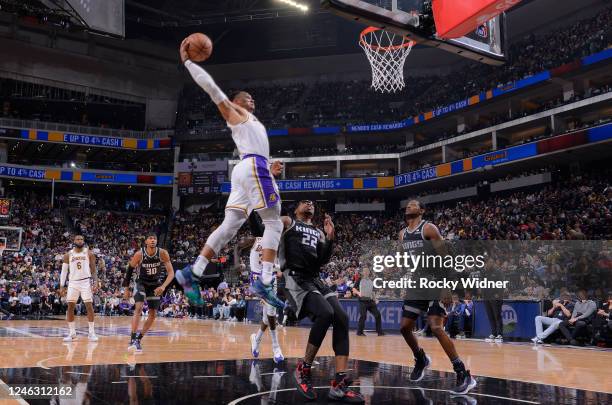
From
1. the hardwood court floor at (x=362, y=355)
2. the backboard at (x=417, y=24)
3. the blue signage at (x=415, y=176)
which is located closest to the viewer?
the hardwood court floor at (x=362, y=355)

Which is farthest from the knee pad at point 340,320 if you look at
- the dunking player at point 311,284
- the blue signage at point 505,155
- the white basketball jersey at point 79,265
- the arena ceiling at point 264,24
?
the arena ceiling at point 264,24

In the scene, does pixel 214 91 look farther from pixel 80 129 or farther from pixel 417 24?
pixel 80 129

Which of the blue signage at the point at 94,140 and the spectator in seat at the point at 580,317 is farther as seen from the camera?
the blue signage at the point at 94,140

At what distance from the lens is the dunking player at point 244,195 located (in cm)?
559

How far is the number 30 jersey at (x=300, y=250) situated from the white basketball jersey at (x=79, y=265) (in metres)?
8.44

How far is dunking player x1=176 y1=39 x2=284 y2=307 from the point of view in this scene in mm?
5586

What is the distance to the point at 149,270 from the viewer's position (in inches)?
432

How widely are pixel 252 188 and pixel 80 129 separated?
4504cm

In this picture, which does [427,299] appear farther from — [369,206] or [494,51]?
[369,206]

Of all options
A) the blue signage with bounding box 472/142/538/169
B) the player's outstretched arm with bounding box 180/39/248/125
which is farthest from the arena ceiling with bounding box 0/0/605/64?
the player's outstretched arm with bounding box 180/39/248/125

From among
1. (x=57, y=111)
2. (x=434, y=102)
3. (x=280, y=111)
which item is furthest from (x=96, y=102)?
(x=434, y=102)

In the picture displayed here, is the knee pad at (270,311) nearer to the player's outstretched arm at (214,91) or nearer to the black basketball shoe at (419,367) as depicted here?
the black basketball shoe at (419,367)

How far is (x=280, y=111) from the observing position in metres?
48.9

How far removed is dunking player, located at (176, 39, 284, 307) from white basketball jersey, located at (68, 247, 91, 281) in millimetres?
8564
